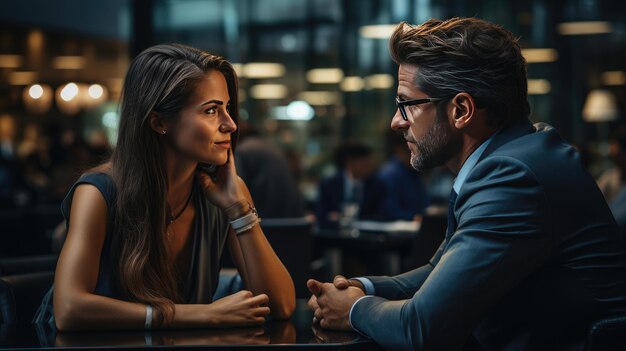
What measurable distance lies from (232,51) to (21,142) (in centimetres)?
805

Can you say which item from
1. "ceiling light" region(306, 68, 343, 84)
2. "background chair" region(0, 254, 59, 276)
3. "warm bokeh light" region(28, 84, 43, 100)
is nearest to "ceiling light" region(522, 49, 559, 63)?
"ceiling light" region(306, 68, 343, 84)

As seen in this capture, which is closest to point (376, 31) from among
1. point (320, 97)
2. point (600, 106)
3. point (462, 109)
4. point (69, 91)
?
point (320, 97)

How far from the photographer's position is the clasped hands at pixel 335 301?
1838 millimetres

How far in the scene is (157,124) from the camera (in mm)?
2143

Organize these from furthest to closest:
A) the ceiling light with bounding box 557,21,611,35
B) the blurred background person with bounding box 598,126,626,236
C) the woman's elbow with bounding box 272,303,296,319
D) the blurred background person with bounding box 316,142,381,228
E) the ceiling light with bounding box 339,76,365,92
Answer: the ceiling light with bounding box 339,76,365,92
the ceiling light with bounding box 557,21,611,35
the blurred background person with bounding box 316,142,381,228
the blurred background person with bounding box 598,126,626,236
the woman's elbow with bounding box 272,303,296,319

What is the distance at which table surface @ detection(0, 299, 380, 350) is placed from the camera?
64.3 inches

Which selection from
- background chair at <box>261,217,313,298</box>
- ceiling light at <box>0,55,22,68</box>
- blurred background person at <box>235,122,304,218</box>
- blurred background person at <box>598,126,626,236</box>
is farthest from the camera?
ceiling light at <box>0,55,22,68</box>

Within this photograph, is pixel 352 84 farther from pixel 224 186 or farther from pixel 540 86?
pixel 224 186

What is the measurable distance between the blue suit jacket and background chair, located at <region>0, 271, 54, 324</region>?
936 millimetres

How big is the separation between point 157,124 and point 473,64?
83 cm

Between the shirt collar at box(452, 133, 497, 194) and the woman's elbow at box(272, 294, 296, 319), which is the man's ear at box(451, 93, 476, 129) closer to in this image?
the shirt collar at box(452, 133, 497, 194)

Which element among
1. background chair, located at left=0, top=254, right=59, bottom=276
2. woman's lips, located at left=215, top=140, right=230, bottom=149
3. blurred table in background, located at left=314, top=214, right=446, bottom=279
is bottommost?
blurred table in background, located at left=314, top=214, right=446, bottom=279

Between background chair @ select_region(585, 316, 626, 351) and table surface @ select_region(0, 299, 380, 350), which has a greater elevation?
background chair @ select_region(585, 316, 626, 351)

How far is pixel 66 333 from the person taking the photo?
6.01 ft
